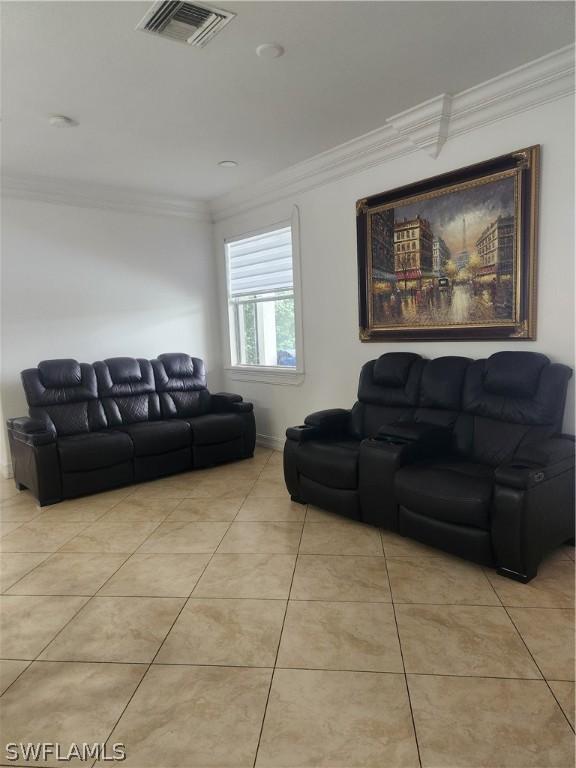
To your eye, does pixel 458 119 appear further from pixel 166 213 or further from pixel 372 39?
pixel 166 213

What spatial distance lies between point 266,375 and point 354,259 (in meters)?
1.66

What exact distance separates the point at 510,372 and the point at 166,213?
4097 mm

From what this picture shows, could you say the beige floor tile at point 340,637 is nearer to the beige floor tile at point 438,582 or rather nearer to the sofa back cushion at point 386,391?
the beige floor tile at point 438,582

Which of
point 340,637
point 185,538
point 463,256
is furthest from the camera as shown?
point 463,256

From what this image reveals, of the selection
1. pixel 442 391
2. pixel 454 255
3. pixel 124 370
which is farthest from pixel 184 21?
pixel 124 370

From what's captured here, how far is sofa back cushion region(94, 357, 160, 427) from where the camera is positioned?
4.61m

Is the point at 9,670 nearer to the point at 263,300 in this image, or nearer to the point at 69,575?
the point at 69,575

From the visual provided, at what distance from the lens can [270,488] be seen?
405cm

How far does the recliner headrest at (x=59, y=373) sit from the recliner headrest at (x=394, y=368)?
272 cm

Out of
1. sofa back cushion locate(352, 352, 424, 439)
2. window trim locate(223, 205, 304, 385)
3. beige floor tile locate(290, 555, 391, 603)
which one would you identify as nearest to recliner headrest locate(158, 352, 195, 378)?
window trim locate(223, 205, 304, 385)

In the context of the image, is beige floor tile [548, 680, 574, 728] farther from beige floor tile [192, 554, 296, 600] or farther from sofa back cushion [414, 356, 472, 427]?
sofa back cushion [414, 356, 472, 427]

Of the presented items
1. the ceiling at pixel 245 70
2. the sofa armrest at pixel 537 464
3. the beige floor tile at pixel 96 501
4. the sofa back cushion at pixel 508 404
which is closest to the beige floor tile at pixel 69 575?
the beige floor tile at pixel 96 501

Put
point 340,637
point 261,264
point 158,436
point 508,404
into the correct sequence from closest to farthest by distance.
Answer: point 340,637, point 508,404, point 158,436, point 261,264

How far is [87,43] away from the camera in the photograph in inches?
97.0
